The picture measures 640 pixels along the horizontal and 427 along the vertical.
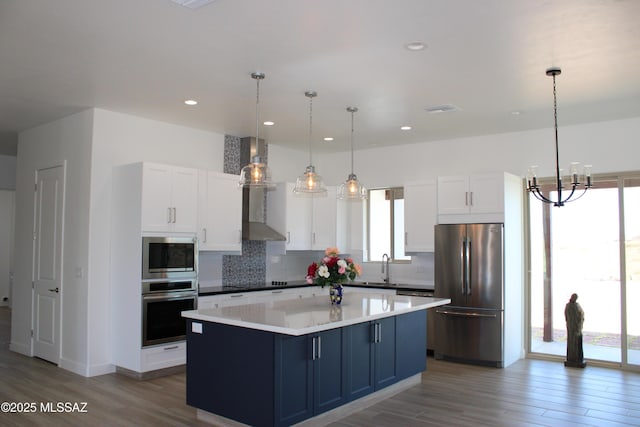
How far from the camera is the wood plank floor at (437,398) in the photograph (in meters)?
4.44

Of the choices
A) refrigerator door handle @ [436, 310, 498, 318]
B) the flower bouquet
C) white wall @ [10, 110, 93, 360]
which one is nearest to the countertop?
refrigerator door handle @ [436, 310, 498, 318]

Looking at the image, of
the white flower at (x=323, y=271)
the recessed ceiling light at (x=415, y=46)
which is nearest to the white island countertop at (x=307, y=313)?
the white flower at (x=323, y=271)

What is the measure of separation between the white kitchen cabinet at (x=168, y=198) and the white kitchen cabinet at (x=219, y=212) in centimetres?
16

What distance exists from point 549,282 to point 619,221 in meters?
1.16

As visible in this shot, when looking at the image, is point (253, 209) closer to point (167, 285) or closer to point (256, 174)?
point (167, 285)

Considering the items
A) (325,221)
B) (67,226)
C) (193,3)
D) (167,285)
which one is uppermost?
(193,3)

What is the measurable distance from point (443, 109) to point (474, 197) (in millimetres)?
1511

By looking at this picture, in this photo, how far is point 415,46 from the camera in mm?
3996

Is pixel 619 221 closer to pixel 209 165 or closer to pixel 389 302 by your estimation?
pixel 389 302

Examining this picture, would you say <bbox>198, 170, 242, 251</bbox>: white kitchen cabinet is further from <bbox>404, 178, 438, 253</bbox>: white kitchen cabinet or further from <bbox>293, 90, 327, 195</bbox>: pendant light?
<bbox>404, 178, 438, 253</bbox>: white kitchen cabinet

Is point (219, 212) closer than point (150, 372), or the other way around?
point (150, 372)

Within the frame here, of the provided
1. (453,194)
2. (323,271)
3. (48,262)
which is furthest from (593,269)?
(48,262)

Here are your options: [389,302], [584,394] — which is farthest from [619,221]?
[389,302]

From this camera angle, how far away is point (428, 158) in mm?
7859
